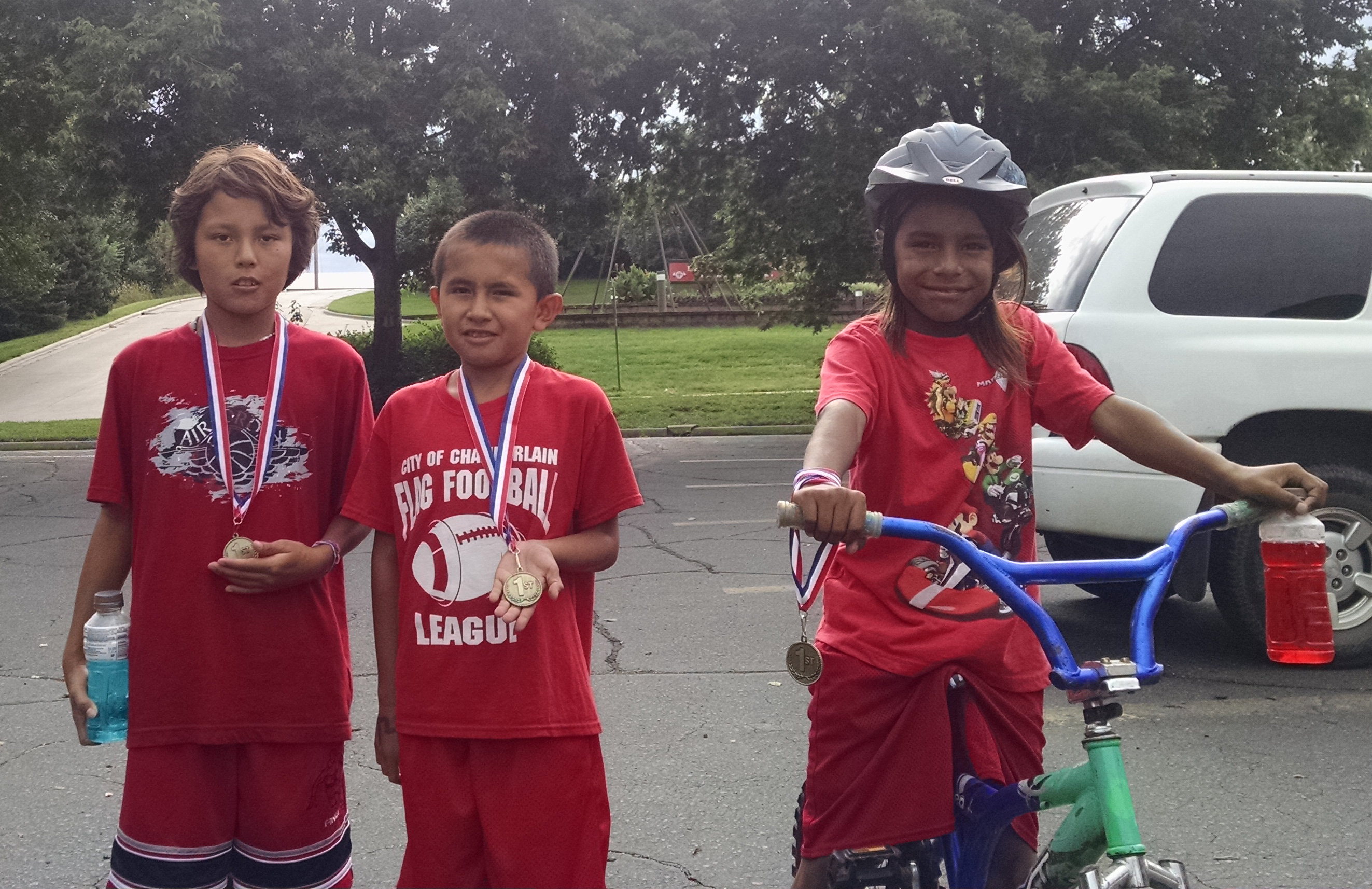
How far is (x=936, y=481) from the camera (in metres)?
2.34

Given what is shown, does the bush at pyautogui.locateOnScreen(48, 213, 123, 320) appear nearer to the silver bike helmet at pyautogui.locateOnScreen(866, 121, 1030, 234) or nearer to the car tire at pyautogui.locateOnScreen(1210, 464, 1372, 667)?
the car tire at pyautogui.locateOnScreen(1210, 464, 1372, 667)

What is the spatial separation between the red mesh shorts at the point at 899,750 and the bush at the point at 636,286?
3621 cm

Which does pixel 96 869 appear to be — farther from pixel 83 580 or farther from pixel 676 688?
pixel 676 688

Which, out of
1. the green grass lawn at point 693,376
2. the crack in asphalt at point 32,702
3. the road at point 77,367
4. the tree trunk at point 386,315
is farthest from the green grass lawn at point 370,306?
the crack in asphalt at point 32,702

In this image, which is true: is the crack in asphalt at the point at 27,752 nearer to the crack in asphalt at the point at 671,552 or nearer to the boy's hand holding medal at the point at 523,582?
the boy's hand holding medal at the point at 523,582

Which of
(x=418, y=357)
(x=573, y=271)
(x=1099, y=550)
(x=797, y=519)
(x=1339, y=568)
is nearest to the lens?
(x=797, y=519)

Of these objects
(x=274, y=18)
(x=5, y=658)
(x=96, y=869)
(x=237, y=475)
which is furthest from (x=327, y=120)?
(x=237, y=475)

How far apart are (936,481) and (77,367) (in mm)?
26714

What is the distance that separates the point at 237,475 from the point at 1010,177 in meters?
1.50

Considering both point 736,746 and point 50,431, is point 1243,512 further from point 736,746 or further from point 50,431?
point 50,431

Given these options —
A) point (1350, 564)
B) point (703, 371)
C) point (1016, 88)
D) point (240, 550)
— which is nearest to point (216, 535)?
point (240, 550)

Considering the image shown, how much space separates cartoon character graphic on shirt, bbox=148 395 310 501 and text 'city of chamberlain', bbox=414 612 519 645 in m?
0.46

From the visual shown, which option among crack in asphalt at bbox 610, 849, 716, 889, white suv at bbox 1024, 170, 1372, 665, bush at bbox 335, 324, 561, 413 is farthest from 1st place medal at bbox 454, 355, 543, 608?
bush at bbox 335, 324, 561, 413

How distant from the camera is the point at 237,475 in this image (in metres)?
2.55
